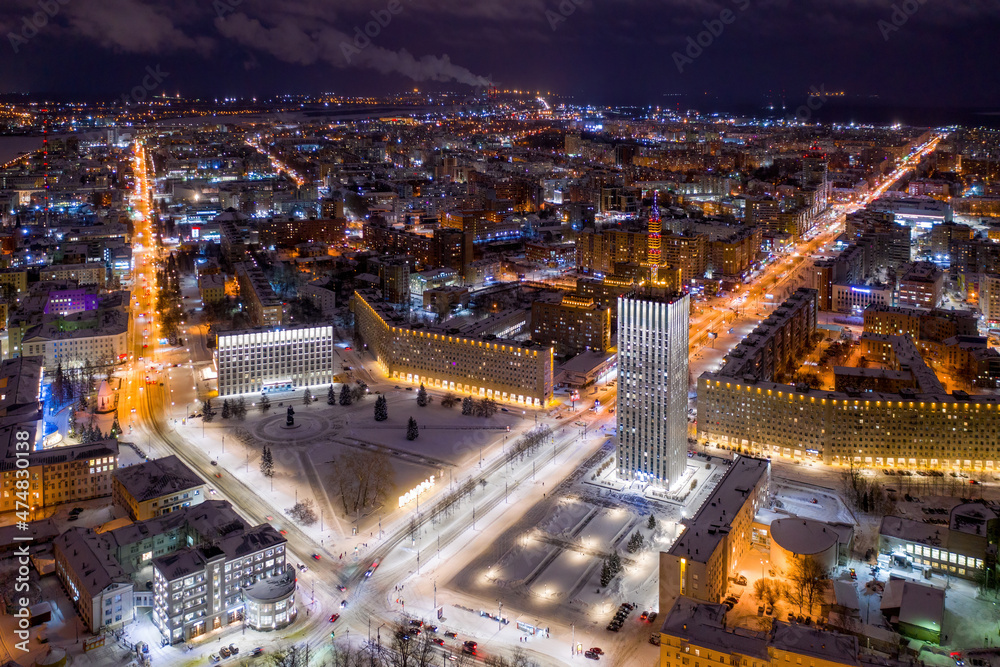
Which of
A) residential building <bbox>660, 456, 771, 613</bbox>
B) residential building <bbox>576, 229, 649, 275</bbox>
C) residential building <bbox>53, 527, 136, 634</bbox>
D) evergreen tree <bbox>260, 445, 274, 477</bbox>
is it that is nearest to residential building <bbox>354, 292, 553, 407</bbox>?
evergreen tree <bbox>260, 445, 274, 477</bbox>

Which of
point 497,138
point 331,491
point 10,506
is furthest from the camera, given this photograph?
point 497,138

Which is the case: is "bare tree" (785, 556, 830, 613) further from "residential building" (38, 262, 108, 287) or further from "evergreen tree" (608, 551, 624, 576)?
"residential building" (38, 262, 108, 287)

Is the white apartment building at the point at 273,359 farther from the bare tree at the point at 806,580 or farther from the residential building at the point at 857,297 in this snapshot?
the residential building at the point at 857,297

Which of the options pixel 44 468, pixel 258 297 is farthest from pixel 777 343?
pixel 44 468

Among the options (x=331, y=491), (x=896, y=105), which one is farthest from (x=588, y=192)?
(x=896, y=105)

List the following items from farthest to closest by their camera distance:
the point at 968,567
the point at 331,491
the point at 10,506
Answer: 1. the point at 331,491
2. the point at 10,506
3. the point at 968,567

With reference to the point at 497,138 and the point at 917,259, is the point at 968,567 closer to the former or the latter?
the point at 917,259
